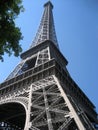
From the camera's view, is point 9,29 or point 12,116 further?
point 12,116

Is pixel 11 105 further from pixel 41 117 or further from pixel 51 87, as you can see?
pixel 41 117

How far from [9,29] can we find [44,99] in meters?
12.0

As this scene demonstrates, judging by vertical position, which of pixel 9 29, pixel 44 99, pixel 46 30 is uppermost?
pixel 46 30

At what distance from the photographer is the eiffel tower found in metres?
17.4

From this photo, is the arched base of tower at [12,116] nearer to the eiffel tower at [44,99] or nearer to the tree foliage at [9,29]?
the eiffel tower at [44,99]

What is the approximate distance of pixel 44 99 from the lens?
22.2 meters

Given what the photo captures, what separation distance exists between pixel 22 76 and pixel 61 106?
45.6ft

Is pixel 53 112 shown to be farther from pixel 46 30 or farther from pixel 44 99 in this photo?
pixel 46 30

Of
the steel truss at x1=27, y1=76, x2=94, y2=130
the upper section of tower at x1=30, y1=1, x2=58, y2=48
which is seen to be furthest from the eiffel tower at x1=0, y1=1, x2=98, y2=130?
the upper section of tower at x1=30, y1=1, x2=58, y2=48

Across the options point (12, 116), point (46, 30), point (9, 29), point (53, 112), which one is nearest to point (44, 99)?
point (53, 112)

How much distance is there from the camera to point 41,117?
62.0ft

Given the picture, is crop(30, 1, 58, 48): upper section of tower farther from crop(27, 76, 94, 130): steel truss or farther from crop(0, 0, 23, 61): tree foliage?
crop(0, 0, 23, 61): tree foliage

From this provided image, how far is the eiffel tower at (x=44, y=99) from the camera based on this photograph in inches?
685

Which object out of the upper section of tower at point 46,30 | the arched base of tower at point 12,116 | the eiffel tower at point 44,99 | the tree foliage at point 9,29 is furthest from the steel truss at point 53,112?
the upper section of tower at point 46,30
